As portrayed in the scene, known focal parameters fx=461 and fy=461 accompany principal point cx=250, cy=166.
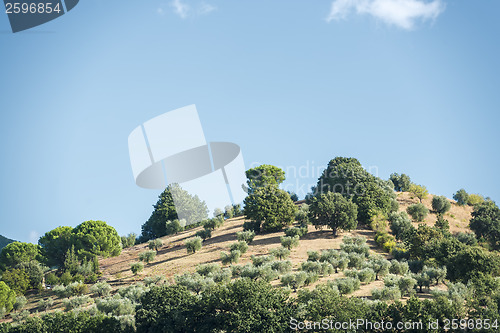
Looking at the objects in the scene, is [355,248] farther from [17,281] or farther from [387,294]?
[17,281]

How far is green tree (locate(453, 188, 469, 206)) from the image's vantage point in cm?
9694

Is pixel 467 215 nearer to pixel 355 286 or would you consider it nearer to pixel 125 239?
pixel 355 286

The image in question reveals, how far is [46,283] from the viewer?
6512 centimetres

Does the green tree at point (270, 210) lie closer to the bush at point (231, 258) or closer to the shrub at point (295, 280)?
the bush at point (231, 258)

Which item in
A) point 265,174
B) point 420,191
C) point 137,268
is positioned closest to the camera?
point 137,268

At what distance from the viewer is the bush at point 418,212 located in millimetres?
78500

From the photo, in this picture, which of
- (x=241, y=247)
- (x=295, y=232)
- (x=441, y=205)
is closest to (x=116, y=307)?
(x=241, y=247)

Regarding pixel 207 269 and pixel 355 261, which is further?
pixel 207 269

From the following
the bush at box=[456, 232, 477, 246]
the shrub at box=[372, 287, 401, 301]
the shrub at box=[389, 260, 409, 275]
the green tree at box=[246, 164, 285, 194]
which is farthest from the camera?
the green tree at box=[246, 164, 285, 194]

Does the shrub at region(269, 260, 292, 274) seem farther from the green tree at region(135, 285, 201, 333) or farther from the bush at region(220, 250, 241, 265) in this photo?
the green tree at region(135, 285, 201, 333)

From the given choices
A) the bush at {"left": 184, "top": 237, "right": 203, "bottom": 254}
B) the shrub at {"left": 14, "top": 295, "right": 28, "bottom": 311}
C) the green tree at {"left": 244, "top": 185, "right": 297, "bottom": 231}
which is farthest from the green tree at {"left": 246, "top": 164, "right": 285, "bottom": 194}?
the shrub at {"left": 14, "top": 295, "right": 28, "bottom": 311}

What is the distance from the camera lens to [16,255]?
75.5m

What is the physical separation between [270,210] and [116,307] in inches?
1308

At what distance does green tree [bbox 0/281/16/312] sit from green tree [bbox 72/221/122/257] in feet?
58.5
